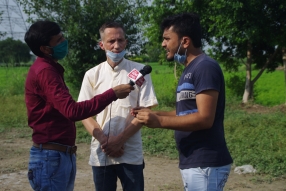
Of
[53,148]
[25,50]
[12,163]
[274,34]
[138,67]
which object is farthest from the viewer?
[25,50]

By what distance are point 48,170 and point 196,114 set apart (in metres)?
1.11

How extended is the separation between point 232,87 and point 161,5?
430 centimetres

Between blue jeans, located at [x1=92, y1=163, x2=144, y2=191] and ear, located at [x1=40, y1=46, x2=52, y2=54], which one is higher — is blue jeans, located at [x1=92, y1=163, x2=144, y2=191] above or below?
below

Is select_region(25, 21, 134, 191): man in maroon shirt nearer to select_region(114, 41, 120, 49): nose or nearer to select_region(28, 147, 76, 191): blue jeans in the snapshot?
select_region(28, 147, 76, 191): blue jeans

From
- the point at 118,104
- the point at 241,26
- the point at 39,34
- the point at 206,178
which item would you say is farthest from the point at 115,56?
the point at 241,26

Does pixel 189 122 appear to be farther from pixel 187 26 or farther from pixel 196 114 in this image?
pixel 187 26

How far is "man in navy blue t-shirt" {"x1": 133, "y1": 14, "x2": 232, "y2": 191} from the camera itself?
8.77 ft

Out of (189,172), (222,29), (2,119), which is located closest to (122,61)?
(189,172)

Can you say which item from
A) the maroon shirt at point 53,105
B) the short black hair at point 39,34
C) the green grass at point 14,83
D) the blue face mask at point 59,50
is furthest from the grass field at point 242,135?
the short black hair at point 39,34

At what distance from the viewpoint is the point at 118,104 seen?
3645mm

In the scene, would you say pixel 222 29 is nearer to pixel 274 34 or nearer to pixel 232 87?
pixel 274 34

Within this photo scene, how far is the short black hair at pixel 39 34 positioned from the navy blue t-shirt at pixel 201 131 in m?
0.98

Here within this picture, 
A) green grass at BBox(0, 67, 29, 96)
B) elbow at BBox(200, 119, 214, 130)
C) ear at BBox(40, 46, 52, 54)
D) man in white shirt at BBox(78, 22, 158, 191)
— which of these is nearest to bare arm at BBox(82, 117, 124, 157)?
man in white shirt at BBox(78, 22, 158, 191)

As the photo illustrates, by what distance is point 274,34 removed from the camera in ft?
41.3
